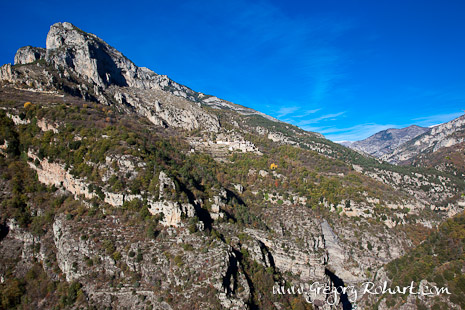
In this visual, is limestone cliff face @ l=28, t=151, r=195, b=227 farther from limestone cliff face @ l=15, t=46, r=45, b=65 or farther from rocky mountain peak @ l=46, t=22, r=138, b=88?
limestone cliff face @ l=15, t=46, r=45, b=65

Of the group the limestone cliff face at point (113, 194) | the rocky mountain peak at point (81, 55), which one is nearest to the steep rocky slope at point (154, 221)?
the limestone cliff face at point (113, 194)

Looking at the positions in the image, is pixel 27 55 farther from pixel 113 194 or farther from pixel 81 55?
pixel 113 194

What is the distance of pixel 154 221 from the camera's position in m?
39.9

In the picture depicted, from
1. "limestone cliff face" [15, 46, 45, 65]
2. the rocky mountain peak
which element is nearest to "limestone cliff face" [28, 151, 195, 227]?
the rocky mountain peak

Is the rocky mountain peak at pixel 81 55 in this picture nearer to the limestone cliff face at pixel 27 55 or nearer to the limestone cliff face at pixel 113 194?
the limestone cliff face at pixel 27 55

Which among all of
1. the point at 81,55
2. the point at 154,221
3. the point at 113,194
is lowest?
the point at 154,221

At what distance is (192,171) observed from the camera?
64688mm

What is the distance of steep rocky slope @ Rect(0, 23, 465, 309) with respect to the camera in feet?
111

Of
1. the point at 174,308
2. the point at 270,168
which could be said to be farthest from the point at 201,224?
the point at 270,168

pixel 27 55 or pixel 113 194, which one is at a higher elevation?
pixel 27 55

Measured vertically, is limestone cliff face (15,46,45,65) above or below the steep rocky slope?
above

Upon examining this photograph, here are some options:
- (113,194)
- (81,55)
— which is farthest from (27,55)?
(113,194)

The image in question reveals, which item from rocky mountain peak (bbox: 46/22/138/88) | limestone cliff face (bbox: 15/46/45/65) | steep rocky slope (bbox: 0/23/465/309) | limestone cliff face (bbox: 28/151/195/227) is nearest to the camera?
steep rocky slope (bbox: 0/23/465/309)

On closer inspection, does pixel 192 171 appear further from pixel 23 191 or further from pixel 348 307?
pixel 348 307
